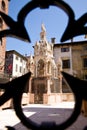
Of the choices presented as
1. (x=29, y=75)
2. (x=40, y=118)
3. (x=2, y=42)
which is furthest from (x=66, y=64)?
(x=29, y=75)

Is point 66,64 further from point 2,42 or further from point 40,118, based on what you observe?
point 40,118

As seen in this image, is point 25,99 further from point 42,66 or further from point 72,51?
point 72,51

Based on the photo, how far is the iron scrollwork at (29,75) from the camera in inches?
63.9

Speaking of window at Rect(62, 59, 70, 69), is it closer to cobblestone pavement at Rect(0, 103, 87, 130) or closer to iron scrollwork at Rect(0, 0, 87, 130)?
cobblestone pavement at Rect(0, 103, 87, 130)

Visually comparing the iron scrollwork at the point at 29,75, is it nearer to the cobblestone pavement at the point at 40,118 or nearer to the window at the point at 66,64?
the cobblestone pavement at the point at 40,118

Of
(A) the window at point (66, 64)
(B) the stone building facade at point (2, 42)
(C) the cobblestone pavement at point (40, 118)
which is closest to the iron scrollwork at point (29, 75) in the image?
(C) the cobblestone pavement at point (40, 118)

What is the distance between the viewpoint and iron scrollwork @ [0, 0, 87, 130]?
162 cm

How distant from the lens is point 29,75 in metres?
1.91

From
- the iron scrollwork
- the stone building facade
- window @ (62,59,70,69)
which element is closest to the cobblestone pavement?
the iron scrollwork

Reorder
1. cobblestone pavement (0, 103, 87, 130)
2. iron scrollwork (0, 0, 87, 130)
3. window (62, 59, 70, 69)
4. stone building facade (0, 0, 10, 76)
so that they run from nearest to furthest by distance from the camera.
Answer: iron scrollwork (0, 0, 87, 130) < cobblestone pavement (0, 103, 87, 130) < stone building facade (0, 0, 10, 76) < window (62, 59, 70, 69)

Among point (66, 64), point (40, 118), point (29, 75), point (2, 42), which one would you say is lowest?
point (40, 118)

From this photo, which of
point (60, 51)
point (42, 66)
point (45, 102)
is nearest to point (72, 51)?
point (60, 51)

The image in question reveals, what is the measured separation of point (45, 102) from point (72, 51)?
15208mm

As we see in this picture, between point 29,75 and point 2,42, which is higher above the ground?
point 2,42
